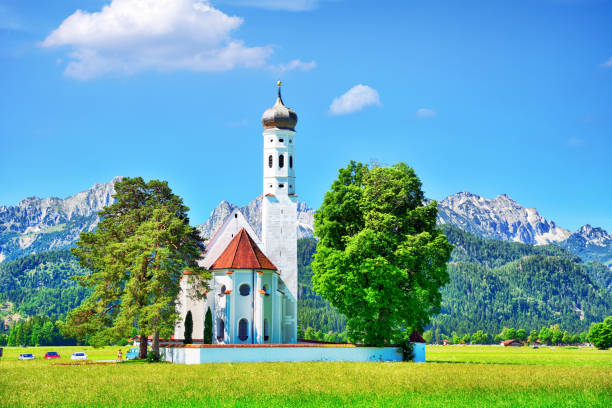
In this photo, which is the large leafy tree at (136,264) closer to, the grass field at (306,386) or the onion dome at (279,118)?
the grass field at (306,386)

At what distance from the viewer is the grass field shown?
28750mm

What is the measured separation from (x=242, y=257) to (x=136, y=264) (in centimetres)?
1309

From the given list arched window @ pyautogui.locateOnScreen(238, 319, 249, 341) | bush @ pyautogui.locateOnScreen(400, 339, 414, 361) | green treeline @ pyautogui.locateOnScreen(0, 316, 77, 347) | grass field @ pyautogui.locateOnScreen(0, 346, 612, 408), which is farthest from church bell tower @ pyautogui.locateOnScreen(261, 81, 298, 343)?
green treeline @ pyautogui.locateOnScreen(0, 316, 77, 347)

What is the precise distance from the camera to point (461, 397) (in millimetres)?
30156

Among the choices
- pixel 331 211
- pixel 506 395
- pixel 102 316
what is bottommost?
pixel 506 395

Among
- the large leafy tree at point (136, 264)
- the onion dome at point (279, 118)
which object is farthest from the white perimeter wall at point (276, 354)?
the onion dome at point (279, 118)

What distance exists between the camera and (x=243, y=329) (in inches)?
2408

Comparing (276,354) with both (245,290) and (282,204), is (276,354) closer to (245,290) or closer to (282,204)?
(245,290)

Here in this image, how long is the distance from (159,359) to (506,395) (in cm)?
2955

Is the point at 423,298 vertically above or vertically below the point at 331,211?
below

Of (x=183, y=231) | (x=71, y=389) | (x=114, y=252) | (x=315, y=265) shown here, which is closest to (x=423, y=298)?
(x=315, y=265)

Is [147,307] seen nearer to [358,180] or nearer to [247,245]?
[247,245]

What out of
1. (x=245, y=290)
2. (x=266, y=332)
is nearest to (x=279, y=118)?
(x=245, y=290)

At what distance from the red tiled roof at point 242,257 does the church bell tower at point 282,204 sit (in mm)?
2842
